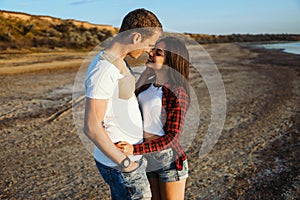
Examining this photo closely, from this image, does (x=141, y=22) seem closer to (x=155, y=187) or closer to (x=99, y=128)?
(x=99, y=128)

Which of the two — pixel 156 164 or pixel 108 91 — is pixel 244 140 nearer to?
pixel 156 164

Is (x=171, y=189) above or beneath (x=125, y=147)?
beneath

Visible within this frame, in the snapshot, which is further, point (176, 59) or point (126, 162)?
point (176, 59)

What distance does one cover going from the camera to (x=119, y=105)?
182 cm

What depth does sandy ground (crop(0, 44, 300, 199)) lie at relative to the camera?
4.16m

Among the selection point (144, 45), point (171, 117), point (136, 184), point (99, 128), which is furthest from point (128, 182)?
point (144, 45)

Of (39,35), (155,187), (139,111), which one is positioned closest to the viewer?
(139,111)

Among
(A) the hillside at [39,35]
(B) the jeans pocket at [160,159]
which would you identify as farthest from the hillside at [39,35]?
(B) the jeans pocket at [160,159]

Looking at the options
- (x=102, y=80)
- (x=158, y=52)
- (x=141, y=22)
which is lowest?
(x=102, y=80)

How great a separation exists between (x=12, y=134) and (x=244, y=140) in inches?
156

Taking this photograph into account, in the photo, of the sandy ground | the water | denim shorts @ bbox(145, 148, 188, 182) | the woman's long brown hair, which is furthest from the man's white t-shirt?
the water

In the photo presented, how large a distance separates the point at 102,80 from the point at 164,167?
811mm

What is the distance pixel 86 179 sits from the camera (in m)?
4.48

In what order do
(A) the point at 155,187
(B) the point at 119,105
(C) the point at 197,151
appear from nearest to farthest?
(B) the point at 119,105, (A) the point at 155,187, (C) the point at 197,151
